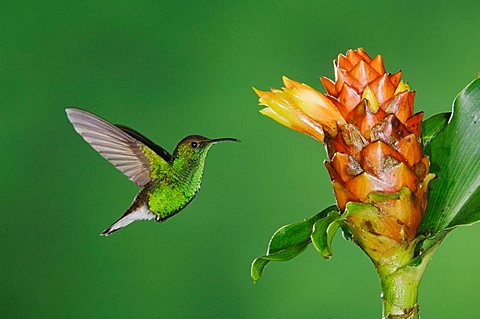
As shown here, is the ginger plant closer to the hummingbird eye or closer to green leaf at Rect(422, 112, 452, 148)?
green leaf at Rect(422, 112, 452, 148)

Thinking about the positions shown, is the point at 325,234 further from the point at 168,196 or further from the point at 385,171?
the point at 168,196

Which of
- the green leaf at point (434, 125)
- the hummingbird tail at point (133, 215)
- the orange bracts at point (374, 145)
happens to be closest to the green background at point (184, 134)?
the hummingbird tail at point (133, 215)

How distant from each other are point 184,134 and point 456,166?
1743mm

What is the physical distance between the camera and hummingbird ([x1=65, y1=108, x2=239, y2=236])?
1429 millimetres

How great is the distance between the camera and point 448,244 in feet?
7.92

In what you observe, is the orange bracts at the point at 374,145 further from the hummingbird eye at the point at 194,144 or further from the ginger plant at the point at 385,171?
the hummingbird eye at the point at 194,144

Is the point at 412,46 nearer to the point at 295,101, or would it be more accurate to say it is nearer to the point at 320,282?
the point at 320,282

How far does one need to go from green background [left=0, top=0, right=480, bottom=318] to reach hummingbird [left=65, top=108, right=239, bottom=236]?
3.26 ft

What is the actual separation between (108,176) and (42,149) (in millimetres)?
228

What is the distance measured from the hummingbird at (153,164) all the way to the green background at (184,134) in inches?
39.1

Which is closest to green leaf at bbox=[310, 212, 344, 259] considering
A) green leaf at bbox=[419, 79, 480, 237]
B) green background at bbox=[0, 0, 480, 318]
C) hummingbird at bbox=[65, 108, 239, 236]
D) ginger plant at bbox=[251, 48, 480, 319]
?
ginger plant at bbox=[251, 48, 480, 319]

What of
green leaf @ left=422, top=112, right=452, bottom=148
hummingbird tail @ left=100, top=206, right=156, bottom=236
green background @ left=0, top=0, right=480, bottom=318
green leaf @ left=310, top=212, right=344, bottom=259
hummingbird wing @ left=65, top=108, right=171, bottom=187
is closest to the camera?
green leaf @ left=310, top=212, right=344, bottom=259

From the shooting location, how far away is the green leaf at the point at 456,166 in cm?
79

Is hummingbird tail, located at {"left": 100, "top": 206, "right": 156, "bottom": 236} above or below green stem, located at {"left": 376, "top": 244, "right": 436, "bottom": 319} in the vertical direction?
above
